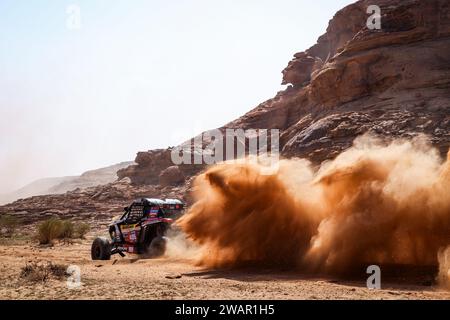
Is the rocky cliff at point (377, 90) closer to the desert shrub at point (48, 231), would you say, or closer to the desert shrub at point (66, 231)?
the desert shrub at point (66, 231)

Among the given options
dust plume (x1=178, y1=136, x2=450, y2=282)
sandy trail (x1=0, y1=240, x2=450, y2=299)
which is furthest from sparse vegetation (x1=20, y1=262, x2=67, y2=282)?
dust plume (x1=178, y1=136, x2=450, y2=282)

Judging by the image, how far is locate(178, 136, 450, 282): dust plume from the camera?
8047mm

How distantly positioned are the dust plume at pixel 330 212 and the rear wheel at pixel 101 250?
2811 millimetres

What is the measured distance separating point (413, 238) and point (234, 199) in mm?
4569

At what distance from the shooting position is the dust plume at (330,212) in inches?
317

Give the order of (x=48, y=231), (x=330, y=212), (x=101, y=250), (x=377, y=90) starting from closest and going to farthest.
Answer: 1. (x=330, y=212)
2. (x=101, y=250)
3. (x=48, y=231)
4. (x=377, y=90)

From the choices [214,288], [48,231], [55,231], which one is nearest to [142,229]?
[214,288]

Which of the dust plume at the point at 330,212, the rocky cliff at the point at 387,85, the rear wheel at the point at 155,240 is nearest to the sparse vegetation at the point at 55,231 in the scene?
the rear wheel at the point at 155,240

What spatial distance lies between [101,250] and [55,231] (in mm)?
9238

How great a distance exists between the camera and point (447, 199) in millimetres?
7801

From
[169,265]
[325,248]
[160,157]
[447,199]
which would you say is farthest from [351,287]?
[160,157]

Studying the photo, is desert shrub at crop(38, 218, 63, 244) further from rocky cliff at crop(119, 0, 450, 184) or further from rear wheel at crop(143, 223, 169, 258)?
rocky cliff at crop(119, 0, 450, 184)

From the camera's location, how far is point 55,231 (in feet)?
69.3

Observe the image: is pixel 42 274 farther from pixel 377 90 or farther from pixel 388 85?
pixel 377 90
